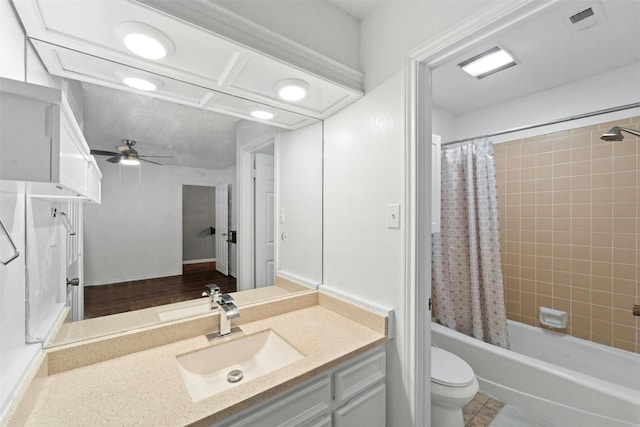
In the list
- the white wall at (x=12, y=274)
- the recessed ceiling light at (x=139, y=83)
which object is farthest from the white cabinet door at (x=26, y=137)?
the recessed ceiling light at (x=139, y=83)

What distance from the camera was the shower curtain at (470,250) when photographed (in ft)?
7.14

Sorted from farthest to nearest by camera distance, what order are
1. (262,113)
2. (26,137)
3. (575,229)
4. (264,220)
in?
1. (575,229)
2. (264,220)
3. (262,113)
4. (26,137)

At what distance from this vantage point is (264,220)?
1.60m

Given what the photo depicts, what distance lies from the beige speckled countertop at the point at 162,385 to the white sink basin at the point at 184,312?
0.24 feet

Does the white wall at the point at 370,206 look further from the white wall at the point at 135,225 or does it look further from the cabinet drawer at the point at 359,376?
the white wall at the point at 135,225

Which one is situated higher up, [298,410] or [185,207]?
[185,207]

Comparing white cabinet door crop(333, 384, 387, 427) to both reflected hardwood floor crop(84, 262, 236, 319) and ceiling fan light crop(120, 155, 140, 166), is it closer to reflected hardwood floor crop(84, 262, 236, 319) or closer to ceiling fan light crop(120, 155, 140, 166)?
reflected hardwood floor crop(84, 262, 236, 319)

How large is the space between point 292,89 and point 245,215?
0.73 metres

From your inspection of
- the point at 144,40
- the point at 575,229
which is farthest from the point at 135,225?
the point at 575,229

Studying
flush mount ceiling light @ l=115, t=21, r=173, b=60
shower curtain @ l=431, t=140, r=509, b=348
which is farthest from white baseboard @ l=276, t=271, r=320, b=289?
shower curtain @ l=431, t=140, r=509, b=348

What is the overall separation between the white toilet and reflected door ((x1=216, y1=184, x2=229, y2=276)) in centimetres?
132

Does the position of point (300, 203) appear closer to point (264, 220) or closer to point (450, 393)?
point (264, 220)

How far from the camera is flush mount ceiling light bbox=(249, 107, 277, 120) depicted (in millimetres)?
1418

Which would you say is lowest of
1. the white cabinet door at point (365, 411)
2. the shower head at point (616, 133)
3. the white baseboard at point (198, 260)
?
the white cabinet door at point (365, 411)
